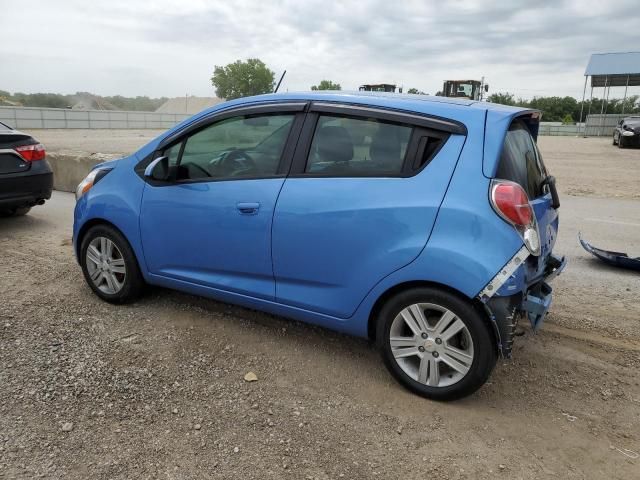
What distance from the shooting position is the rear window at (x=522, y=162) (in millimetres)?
2953

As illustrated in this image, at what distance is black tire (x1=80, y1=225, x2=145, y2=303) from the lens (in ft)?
13.5

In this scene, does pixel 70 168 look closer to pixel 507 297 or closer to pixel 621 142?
pixel 507 297

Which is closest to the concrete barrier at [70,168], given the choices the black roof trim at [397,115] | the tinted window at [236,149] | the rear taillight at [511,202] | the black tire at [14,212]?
the black tire at [14,212]

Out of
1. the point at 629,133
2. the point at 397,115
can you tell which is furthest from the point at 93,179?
the point at 629,133

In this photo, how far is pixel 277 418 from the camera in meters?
2.87

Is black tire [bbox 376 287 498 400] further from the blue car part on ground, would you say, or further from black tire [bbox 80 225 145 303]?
the blue car part on ground

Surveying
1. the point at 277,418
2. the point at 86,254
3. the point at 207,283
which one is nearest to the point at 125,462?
the point at 277,418

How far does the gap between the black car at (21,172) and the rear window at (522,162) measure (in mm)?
5855

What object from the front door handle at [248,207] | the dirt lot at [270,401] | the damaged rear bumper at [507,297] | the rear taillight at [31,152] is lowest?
the dirt lot at [270,401]

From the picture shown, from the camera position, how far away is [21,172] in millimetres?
6578

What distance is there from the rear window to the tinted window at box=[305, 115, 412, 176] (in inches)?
21.8

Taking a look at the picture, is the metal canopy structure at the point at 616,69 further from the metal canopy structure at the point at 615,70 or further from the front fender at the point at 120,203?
the front fender at the point at 120,203

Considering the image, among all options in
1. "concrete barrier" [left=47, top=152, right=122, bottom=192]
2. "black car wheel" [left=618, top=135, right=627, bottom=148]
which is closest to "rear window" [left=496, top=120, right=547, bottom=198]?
"concrete barrier" [left=47, top=152, right=122, bottom=192]

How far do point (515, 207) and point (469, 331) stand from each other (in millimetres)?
697
